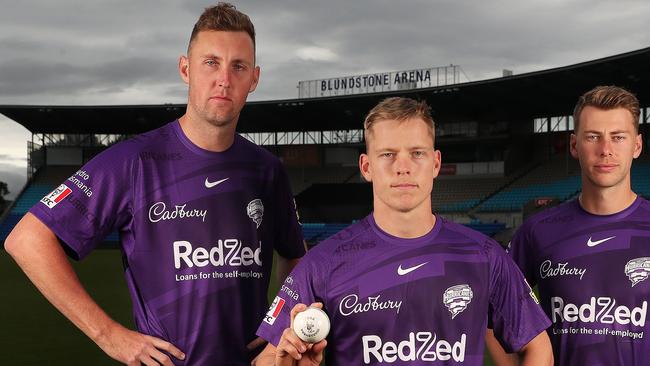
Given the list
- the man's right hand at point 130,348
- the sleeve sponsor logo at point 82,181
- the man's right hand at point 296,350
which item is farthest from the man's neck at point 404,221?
the sleeve sponsor logo at point 82,181

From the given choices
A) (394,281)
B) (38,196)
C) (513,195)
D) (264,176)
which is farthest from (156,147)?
(38,196)

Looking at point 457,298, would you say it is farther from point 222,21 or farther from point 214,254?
point 222,21

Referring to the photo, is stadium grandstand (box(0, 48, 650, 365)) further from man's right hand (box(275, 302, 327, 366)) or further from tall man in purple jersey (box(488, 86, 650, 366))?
Result: man's right hand (box(275, 302, 327, 366))

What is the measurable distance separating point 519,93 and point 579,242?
1389 inches

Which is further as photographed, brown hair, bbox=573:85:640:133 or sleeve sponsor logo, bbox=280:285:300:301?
brown hair, bbox=573:85:640:133

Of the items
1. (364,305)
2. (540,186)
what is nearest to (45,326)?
(364,305)

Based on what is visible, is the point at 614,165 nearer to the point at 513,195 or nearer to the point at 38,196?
the point at 513,195

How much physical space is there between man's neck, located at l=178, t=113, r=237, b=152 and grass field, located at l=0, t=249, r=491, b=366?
7.05 feet

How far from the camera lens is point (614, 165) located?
13.1 ft

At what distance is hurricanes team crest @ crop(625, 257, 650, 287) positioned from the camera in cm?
405

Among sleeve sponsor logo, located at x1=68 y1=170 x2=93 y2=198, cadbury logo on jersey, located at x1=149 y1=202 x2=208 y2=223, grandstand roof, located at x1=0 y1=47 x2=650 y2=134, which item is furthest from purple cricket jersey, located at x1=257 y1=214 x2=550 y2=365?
grandstand roof, located at x1=0 y1=47 x2=650 y2=134

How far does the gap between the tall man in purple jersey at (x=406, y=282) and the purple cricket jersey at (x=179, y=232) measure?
512 millimetres

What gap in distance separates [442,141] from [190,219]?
4157 centimetres

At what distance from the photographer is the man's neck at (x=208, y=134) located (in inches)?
149
